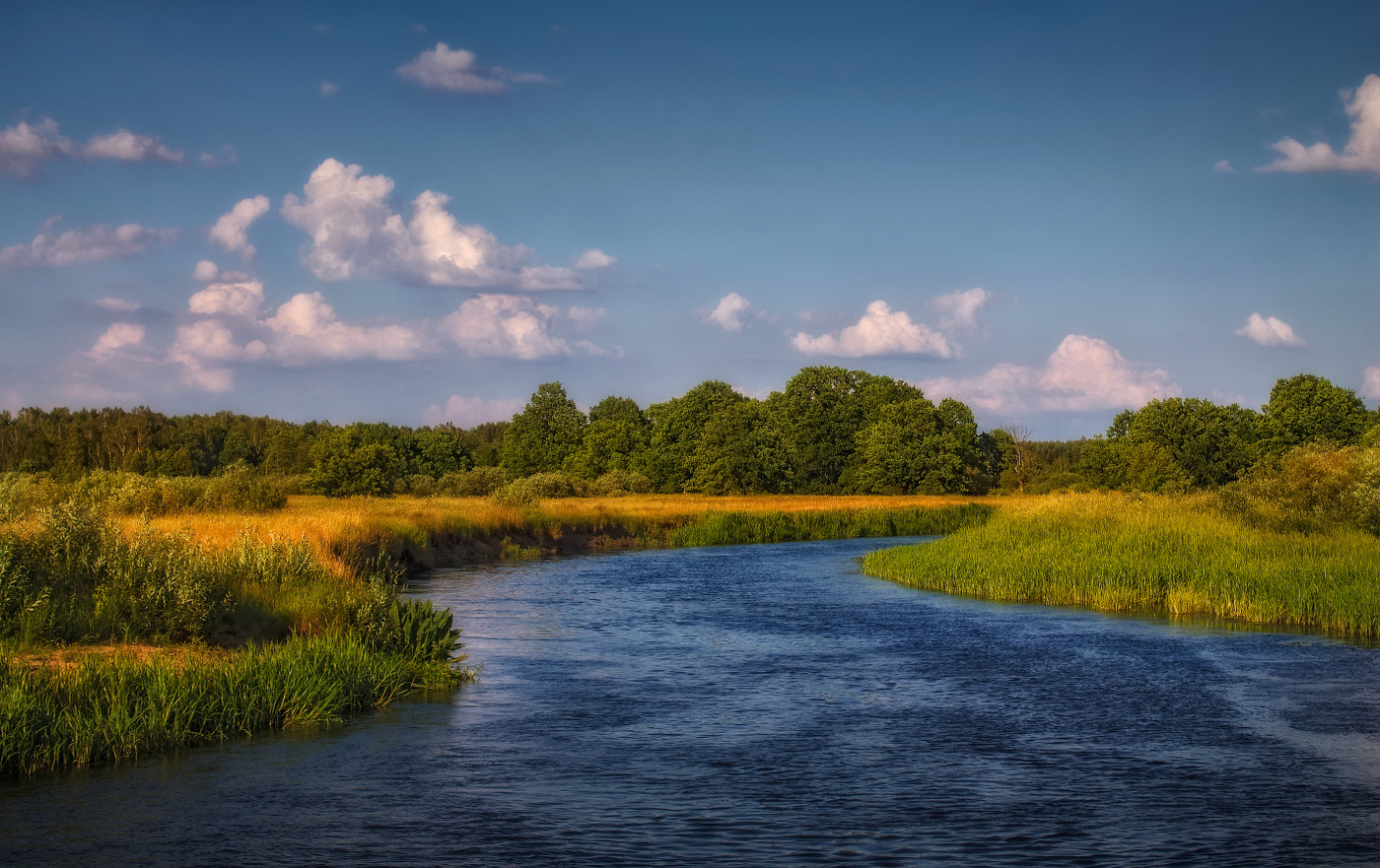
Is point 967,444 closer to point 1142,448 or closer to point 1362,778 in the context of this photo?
point 1142,448

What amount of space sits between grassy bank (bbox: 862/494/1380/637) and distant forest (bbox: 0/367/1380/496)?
169 feet

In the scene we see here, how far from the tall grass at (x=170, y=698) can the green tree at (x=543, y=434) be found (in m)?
104

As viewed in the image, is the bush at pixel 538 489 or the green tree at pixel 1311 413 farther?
the green tree at pixel 1311 413

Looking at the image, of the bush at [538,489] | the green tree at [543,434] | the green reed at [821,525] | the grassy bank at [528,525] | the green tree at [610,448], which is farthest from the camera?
the green tree at [543,434]

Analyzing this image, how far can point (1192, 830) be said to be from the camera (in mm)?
10453

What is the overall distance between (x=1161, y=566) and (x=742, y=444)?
73578mm

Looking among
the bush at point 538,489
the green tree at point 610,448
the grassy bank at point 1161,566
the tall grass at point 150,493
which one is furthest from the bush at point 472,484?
the grassy bank at point 1161,566

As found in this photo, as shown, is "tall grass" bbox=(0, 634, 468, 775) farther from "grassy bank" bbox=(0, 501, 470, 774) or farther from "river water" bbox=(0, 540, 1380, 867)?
"river water" bbox=(0, 540, 1380, 867)

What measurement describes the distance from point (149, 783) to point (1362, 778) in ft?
45.6

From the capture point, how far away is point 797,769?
496 inches

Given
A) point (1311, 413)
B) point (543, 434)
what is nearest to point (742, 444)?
point (543, 434)

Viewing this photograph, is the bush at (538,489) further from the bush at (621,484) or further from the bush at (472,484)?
the bush at (472,484)

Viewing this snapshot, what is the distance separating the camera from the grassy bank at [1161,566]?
24266 mm

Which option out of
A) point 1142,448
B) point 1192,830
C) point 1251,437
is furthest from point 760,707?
point 1251,437
